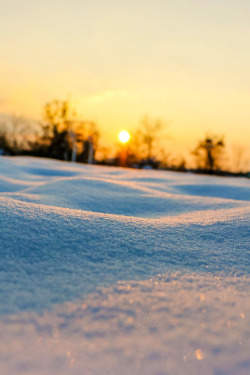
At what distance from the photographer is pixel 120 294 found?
0.64 m

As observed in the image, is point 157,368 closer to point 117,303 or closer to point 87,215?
point 117,303

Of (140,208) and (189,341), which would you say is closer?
(189,341)

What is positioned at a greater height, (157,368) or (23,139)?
(23,139)

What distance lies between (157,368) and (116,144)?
11.5 meters

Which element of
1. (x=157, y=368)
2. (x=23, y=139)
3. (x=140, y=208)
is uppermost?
(x=23, y=139)

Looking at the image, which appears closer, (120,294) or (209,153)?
(120,294)

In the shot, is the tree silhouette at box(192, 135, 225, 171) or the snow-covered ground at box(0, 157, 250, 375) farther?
the tree silhouette at box(192, 135, 225, 171)

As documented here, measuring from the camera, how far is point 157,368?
447 mm

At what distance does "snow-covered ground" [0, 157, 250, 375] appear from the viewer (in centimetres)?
46

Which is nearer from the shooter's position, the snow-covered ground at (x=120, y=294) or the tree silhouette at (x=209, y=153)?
the snow-covered ground at (x=120, y=294)

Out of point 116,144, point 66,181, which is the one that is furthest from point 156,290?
point 116,144

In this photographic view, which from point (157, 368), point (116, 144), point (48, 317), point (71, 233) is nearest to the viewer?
point (157, 368)

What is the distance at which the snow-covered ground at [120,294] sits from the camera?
0.46m

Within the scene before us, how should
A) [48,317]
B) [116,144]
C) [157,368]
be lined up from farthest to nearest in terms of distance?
1. [116,144]
2. [48,317]
3. [157,368]
